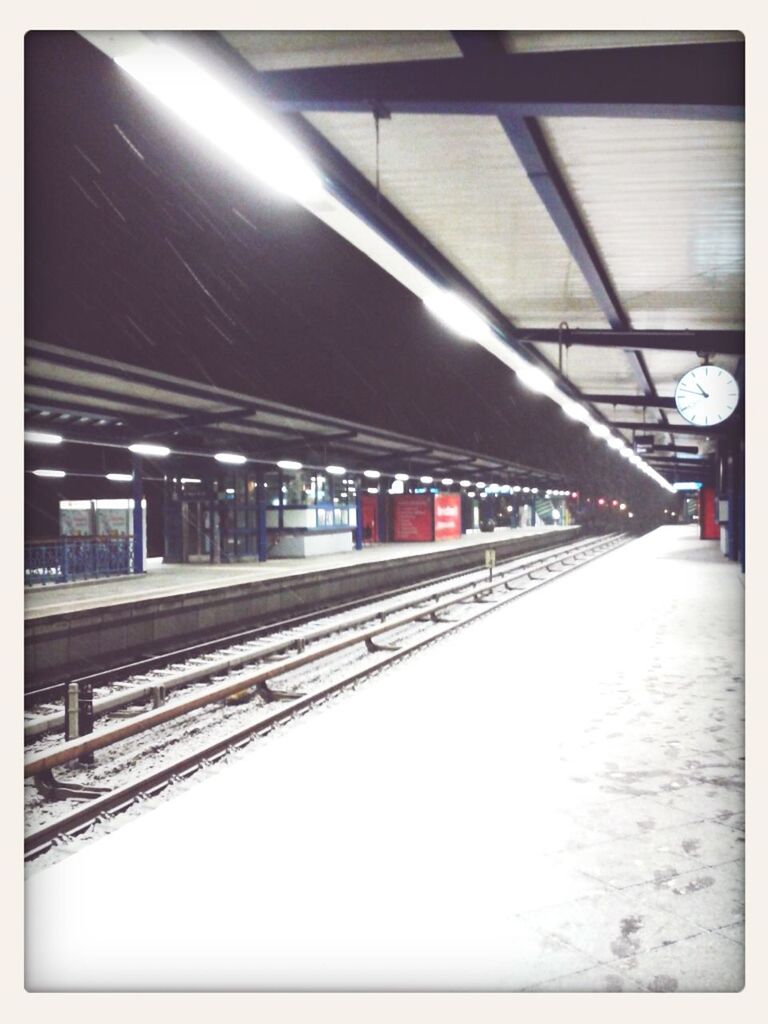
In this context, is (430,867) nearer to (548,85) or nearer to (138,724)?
(138,724)

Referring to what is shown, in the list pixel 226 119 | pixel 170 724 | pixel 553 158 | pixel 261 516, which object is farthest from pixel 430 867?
pixel 261 516

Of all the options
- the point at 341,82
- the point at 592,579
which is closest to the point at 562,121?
the point at 341,82

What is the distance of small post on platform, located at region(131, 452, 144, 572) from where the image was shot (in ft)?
53.7

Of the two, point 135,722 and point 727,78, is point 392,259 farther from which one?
point 135,722

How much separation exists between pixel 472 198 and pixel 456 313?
0.73 m

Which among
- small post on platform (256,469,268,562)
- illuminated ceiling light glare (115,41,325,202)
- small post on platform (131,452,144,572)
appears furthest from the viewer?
small post on platform (256,469,268,562)

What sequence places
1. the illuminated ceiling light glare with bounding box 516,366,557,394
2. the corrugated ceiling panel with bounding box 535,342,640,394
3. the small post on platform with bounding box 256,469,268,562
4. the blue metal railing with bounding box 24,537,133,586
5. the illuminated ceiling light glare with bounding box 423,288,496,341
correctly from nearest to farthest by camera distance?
the illuminated ceiling light glare with bounding box 423,288,496,341 → the illuminated ceiling light glare with bounding box 516,366,557,394 → the corrugated ceiling panel with bounding box 535,342,640,394 → the blue metal railing with bounding box 24,537,133,586 → the small post on platform with bounding box 256,469,268,562

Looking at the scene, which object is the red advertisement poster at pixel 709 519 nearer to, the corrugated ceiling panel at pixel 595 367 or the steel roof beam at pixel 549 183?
the corrugated ceiling panel at pixel 595 367

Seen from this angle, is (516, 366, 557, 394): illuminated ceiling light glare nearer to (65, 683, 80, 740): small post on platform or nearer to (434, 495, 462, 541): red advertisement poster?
(65, 683, 80, 740): small post on platform

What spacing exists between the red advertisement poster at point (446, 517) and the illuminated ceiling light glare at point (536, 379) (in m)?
22.8

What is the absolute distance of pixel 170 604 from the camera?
11.5 metres

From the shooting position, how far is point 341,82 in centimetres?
327

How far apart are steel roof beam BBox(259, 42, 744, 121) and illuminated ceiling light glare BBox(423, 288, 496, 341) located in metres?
1.70

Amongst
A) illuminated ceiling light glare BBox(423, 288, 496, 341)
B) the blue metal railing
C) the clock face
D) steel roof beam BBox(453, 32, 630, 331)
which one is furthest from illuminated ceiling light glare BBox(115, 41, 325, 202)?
the blue metal railing
